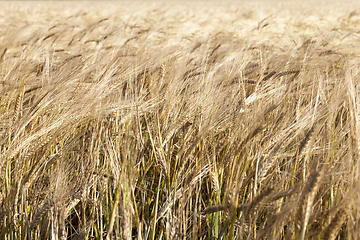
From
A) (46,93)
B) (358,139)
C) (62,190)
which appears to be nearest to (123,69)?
(46,93)

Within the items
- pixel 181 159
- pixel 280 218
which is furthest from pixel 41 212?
pixel 280 218

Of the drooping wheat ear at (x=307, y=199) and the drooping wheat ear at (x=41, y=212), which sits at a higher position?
the drooping wheat ear at (x=307, y=199)

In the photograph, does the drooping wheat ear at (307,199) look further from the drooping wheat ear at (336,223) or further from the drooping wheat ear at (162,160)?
the drooping wheat ear at (162,160)

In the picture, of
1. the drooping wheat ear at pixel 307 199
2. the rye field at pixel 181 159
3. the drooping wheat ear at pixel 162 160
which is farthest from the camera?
the drooping wheat ear at pixel 162 160

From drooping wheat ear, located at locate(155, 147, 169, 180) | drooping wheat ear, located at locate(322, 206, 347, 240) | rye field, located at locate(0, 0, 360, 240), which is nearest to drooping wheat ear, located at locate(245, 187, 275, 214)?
rye field, located at locate(0, 0, 360, 240)

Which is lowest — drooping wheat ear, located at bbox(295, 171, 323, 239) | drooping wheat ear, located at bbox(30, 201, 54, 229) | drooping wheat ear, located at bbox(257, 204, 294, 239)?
Answer: drooping wheat ear, located at bbox(30, 201, 54, 229)

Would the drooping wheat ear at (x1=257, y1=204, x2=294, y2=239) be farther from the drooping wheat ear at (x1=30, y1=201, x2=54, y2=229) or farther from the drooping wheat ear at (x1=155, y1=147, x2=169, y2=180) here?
the drooping wheat ear at (x1=30, y1=201, x2=54, y2=229)

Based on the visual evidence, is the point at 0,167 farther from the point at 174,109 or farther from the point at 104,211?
the point at 174,109

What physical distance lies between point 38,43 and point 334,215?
1.77m

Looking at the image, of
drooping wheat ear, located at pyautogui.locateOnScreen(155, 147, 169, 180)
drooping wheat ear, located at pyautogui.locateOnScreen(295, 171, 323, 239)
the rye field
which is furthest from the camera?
drooping wheat ear, located at pyautogui.locateOnScreen(155, 147, 169, 180)

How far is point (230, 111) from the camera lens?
0.94m

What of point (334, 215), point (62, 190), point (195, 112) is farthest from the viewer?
point (195, 112)

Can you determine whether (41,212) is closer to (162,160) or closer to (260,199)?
(162,160)

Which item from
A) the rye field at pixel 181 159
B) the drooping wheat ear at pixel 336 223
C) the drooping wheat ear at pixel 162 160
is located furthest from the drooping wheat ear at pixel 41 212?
the drooping wheat ear at pixel 336 223
